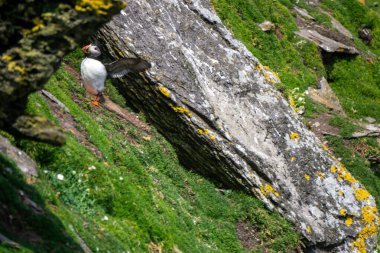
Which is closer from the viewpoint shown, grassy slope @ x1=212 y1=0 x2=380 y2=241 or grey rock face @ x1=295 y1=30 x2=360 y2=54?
grassy slope @ x1=212 y1=0 x2=380 y2=241

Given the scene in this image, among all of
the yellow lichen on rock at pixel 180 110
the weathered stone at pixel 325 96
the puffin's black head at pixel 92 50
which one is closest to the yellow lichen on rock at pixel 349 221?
the yellow lichen on rock at pixel 180 110

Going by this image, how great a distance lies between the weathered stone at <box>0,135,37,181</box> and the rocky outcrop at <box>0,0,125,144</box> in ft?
6.38

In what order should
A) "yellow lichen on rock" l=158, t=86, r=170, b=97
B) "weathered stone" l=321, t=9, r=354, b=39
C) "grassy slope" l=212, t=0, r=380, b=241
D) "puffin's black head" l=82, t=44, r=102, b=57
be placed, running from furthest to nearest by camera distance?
"weathered stone" l=321, t=9, r=354, b=39 → "grassy slope" l=212, t=0, r=380, b=241 → "yellow lichen on rock" l=158, t=86, r=170, b=97 → "puffin's black head" l=82, t=44, r=102, b=57

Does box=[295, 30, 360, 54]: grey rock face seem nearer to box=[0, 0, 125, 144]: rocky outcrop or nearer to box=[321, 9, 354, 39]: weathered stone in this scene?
box=[321, 9, 354, 39]: weathered stone

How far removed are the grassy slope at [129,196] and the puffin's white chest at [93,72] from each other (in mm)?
472

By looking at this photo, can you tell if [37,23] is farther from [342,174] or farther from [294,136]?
[342,174]

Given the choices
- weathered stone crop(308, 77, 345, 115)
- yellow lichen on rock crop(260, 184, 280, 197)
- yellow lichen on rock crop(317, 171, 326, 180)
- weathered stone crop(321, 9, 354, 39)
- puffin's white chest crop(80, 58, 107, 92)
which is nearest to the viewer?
puffin's white chest crop(80, 58, 107, 92)

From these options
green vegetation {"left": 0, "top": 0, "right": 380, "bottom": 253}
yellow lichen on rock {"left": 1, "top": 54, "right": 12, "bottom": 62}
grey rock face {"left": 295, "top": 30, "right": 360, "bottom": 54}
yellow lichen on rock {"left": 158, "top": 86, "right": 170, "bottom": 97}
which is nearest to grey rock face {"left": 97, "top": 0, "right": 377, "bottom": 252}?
yellow lichen on rock {"left": 158, "top": 86, "right": 170, "bottom": 97}

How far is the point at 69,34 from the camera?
411 inches

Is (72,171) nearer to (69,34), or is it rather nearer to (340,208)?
(69,34)

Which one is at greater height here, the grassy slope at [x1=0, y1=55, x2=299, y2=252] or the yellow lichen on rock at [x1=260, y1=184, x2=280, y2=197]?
the grassy slope at [x1=0, y1=55, x2=299, y2=252]

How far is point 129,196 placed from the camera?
1537cm

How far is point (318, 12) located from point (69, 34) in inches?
1169

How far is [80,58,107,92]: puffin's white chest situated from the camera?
18.7 m
